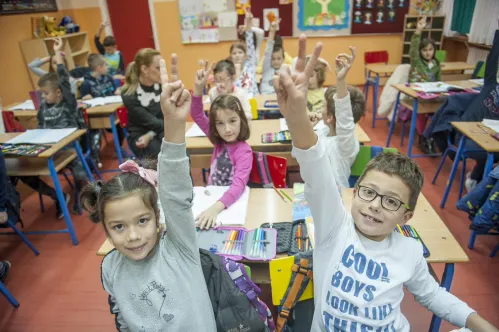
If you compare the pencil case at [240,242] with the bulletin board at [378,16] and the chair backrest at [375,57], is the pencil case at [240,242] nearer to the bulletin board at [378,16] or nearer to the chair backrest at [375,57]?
the chair backrest at [375,57]

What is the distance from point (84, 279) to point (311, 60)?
2274 mm

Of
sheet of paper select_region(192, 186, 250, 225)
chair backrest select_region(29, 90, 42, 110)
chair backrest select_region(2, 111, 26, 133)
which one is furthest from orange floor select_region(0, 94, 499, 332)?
chair backrest select_region(29, 90, 42, 110)

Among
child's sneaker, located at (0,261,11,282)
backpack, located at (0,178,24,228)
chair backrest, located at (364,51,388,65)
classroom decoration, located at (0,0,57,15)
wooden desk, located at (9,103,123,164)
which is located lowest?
child's sneaker, located at (0,261,11,282)

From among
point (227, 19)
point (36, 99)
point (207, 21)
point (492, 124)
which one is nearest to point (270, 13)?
point (227, 19)

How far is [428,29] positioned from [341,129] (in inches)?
232

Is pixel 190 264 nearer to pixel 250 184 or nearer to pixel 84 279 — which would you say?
pixel 250 184

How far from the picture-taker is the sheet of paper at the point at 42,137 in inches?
101

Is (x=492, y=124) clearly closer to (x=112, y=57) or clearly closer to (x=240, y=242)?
(x=240, y=242)

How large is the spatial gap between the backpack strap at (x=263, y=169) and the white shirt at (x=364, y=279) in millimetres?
886

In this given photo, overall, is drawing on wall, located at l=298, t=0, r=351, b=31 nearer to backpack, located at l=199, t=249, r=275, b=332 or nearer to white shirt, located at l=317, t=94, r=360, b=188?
white shirt, located at l=317, t=94, r=360, b=188

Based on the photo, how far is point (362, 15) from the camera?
641 centimetres

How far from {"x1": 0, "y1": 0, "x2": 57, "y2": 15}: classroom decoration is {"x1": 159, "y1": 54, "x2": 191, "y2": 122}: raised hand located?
5012mm

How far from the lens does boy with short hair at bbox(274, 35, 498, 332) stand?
1.04 metres

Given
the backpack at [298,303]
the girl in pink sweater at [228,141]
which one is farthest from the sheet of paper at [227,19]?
the backpack at [298,303]
